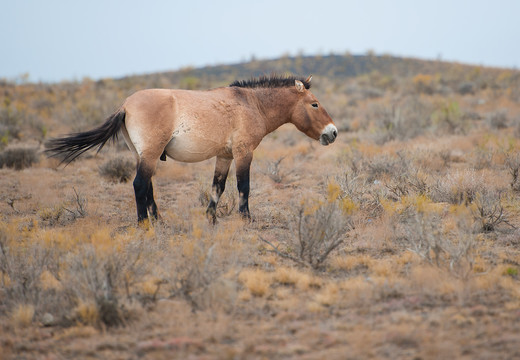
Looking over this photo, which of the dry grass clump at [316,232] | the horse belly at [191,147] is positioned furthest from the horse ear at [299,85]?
the dry grass clump at [316,232]

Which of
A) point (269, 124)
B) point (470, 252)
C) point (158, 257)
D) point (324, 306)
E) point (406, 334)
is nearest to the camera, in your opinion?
point (406, 334)

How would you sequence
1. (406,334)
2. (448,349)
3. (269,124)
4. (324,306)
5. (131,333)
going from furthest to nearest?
(269,124)
(324,306)
(131,333)
(406,334)
(448,349)

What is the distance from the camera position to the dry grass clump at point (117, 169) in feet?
35.5

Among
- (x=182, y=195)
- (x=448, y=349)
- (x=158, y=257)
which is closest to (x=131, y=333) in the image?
(x=158, y=257)

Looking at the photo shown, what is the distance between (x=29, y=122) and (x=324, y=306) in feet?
54.0

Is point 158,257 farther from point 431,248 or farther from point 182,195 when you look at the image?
point 182,195

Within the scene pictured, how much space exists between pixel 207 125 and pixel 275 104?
4.65 feet

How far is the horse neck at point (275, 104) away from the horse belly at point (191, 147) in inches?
41.1

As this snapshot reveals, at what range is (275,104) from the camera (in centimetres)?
752

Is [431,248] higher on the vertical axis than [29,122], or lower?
lower

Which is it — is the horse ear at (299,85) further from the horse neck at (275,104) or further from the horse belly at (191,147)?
the horse belly at (191,147)

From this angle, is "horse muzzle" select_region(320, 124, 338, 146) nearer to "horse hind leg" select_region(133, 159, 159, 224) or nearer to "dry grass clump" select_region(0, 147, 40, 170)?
"horse hind leg" select_region(133, 159, 159, 224)

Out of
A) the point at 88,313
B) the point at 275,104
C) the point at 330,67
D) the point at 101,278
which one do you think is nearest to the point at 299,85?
the point at 275,104

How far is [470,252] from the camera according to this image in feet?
16.3
